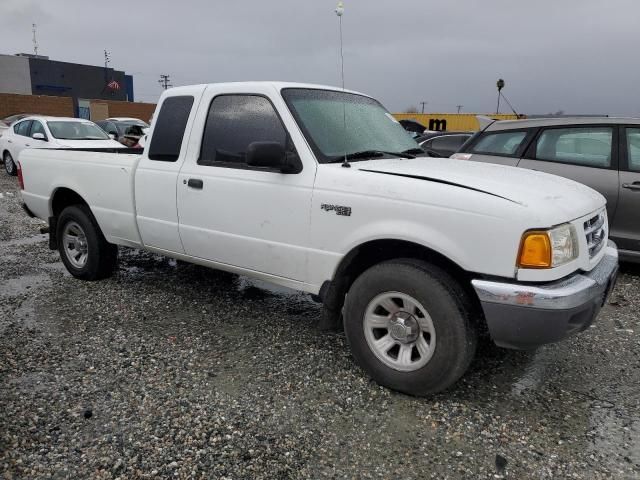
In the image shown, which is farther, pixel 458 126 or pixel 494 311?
pixel 458 126

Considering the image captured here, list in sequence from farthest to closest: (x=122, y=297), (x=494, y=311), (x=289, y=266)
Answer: (x=122, y=297) < (x=289, y=266) < (x=494, y=311)

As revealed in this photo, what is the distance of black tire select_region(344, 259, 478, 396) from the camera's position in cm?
287

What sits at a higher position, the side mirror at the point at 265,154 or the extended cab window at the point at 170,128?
the extended cab window at the point at 170,128

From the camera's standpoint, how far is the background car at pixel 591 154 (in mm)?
5207

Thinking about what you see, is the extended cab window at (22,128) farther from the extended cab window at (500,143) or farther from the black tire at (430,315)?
the black tire at (430,315)

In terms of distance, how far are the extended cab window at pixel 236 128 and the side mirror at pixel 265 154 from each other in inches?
11.3

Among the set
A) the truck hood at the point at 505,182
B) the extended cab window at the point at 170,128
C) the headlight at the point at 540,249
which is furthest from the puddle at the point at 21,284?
the headlight at the point at 540,249

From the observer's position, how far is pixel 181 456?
8.48ft

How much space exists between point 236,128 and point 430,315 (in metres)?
2.05

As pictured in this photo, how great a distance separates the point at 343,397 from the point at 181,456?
1049mm

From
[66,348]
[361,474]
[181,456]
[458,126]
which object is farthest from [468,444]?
[458,126]

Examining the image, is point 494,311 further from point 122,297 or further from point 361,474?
point 122,297

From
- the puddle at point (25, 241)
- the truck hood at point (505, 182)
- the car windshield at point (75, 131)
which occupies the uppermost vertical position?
the car windshield at point (75, 131)

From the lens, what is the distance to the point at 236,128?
3.86 metres
